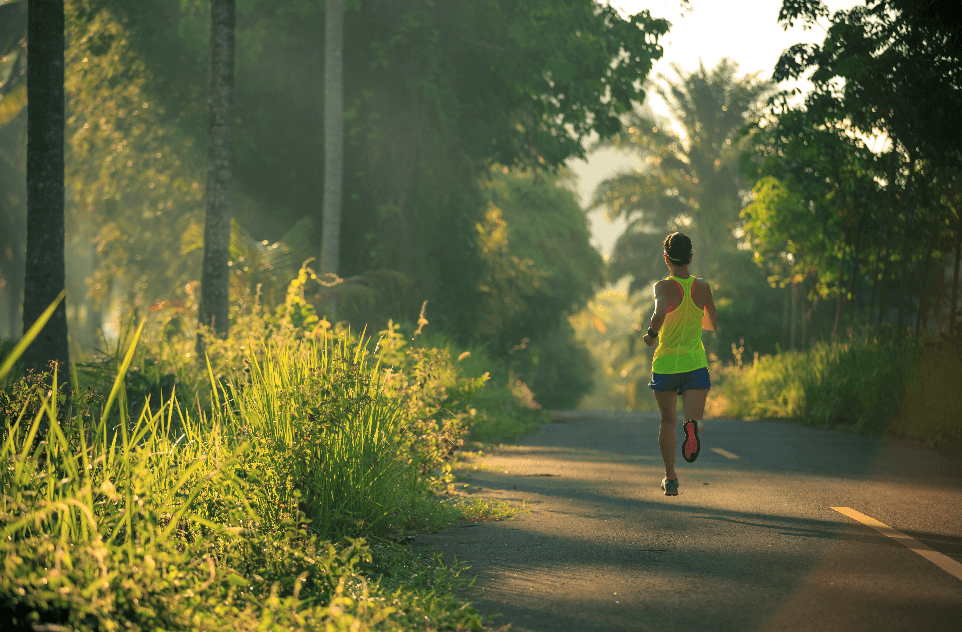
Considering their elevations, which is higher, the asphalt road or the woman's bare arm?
the woman's bare arm

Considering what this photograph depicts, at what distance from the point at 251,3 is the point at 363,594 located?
66.6ft

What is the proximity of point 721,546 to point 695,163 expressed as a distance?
45.8 m

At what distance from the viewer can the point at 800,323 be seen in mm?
37000

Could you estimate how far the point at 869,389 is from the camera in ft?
52.2

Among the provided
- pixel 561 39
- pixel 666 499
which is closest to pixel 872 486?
pixel 666 499

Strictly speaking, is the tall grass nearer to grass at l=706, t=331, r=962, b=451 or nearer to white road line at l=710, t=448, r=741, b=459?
→ white road line at l=710, t=448, r=741, b=459

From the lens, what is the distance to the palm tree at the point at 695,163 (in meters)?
49.0

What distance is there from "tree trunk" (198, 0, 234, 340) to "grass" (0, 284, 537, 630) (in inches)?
261

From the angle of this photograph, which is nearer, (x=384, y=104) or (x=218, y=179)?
(x=218, y=179)

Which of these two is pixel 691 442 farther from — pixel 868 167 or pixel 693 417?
pixel 868 167

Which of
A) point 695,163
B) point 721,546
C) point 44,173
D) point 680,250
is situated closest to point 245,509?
point 721,546

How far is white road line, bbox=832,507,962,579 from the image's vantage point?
220 inches

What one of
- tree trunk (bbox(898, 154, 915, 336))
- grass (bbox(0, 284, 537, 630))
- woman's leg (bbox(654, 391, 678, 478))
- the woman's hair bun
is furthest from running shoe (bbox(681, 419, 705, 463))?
tree trunk (bbox(898, 154, 915, 336))

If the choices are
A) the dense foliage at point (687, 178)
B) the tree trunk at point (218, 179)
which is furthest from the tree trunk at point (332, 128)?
the dense foliage at point (687, 178)
